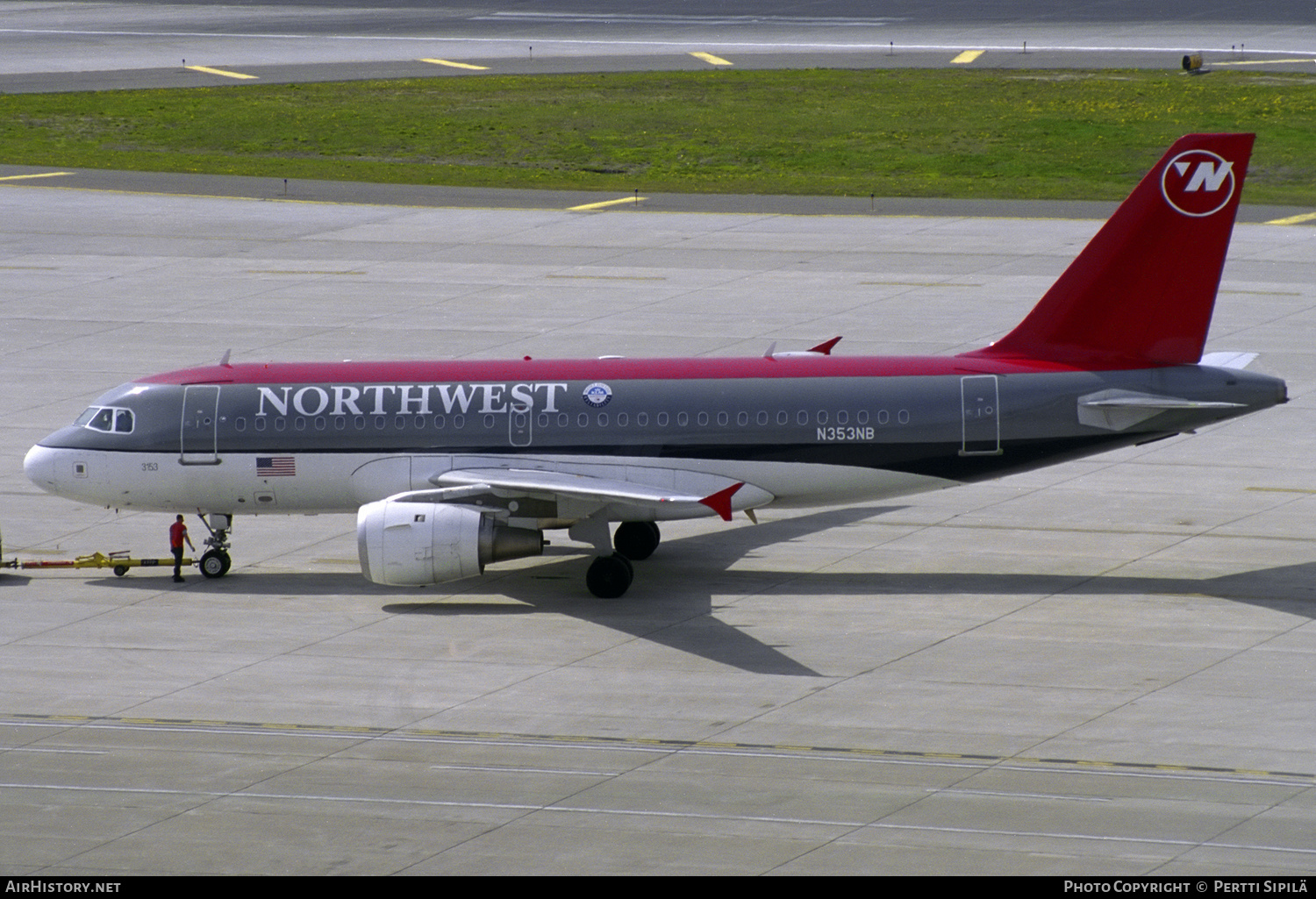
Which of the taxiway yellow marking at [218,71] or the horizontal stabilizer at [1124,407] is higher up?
the taxiway yellow marking at [218,71]

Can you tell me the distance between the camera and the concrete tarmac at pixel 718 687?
23.1 meters

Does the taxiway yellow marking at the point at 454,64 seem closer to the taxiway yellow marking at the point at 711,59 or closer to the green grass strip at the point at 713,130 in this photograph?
the green grass strip at the point at 713,130

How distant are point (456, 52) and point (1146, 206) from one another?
93.7 meters

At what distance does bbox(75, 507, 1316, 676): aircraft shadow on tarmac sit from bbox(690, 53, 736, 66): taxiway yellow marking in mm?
81082

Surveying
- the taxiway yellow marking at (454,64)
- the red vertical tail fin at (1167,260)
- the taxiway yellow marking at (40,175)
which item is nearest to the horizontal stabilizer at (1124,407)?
the red vertical tail fin at (1167,260)

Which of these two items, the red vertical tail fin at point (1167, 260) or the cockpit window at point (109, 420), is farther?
the cockpit window at point (109, 420)

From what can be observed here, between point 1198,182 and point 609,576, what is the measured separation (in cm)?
1336

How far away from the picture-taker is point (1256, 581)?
111ft

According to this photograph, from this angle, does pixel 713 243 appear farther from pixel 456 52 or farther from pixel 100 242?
pixel 456 52

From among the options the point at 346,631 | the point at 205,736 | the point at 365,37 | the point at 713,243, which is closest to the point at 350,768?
the point at 205,736

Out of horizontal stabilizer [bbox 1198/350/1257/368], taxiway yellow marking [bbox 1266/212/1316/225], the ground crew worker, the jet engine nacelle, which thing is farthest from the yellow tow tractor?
taxiway yellow marking [bbox 1266/212/1316/225]

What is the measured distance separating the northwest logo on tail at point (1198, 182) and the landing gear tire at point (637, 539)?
11840 mm

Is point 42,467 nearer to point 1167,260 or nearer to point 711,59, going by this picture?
point 1167,260

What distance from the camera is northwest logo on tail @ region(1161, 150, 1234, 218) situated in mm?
33906
